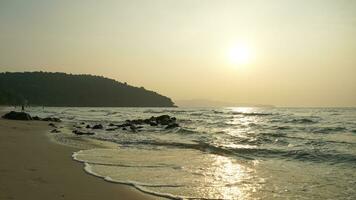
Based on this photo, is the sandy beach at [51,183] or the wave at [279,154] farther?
the wave at [279,154]

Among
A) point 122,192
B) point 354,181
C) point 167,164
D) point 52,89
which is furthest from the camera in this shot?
point 52,89

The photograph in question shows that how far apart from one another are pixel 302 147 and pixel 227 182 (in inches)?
440

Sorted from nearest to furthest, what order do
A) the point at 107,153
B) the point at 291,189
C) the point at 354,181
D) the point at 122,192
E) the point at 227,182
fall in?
the point at 122,192 < the point at 291,189 < the point at 227,182 < the point at 354,181 < the point at 107,153

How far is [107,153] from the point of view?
58.0 feet

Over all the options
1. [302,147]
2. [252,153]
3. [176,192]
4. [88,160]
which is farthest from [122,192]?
[302,147]

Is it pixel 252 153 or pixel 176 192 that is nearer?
pixel 176 192

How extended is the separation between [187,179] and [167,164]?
123 inches

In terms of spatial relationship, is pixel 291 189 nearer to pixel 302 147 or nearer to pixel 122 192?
pixel 122 192

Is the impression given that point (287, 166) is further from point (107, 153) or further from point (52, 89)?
point (52, 89)

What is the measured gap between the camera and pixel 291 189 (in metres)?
10.8

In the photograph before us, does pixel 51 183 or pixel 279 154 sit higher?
pixel 51 183

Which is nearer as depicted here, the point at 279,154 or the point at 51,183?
the point at 51,183

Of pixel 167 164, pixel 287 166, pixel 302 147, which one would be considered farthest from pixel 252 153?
pixel 167 164

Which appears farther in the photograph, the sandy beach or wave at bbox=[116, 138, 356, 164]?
wave at bbox=[116, 138, 356, 164]
